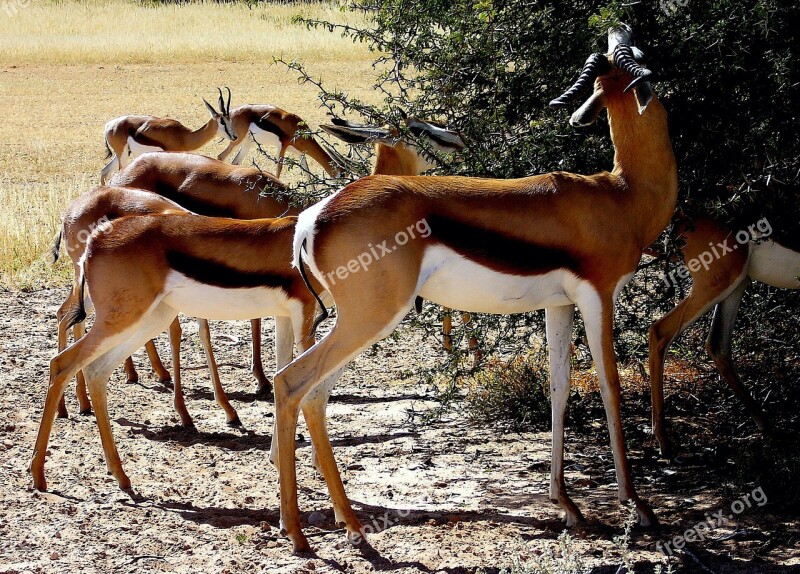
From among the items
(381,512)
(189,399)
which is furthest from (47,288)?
(381,512)

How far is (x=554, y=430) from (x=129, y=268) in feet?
8.06

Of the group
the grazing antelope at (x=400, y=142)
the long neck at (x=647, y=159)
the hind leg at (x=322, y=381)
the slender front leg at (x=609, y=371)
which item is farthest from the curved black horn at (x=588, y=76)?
the grazing antelope at (x=400, y=142)

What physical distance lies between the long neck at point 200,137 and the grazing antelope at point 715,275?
29.9 feet

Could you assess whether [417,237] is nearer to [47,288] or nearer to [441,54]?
[441,54]

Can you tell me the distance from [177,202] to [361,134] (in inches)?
65.6

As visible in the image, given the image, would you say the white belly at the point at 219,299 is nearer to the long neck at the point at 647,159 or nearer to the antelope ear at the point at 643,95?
the long neck at the point at 647,159

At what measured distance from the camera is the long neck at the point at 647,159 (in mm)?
5285

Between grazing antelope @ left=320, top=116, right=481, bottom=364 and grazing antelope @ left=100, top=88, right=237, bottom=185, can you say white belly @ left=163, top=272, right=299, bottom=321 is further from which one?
grazing antelope @ left=100, top=88, right=237, bottom=185

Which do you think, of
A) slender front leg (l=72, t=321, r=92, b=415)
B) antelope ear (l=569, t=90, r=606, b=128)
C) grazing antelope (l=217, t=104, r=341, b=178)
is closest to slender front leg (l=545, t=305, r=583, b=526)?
antelope ear (l=569, t=90, r=606, b=128)

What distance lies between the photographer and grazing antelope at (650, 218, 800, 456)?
6441mm

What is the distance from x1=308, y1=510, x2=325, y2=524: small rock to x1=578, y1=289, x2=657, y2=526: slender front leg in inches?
60.8

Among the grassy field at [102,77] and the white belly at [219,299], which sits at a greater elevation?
the grassy field at [102,77]

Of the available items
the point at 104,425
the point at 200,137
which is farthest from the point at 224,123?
the point at 104,425

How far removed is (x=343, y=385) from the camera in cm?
799
